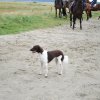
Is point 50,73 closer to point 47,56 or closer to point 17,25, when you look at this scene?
point 47,56

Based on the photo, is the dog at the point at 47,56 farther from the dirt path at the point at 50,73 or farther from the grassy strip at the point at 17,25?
the grassy strip at the point at 17,25

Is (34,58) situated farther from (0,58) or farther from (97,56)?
(97,56)

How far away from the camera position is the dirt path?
30.6 ft

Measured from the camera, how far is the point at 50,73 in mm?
11492

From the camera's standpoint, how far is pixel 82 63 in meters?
13.0

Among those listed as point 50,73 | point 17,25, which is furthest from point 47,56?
point 17,25

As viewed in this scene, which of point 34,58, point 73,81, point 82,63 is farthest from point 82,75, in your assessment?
point 34,58

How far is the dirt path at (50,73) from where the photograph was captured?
367 inches

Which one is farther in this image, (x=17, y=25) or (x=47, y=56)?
(x=17, y=25)

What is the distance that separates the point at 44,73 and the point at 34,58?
2.61m

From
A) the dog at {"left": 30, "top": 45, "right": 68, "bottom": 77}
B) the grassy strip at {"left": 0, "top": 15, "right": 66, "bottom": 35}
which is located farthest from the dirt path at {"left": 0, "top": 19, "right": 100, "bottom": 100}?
the grassy strip at {"left": 0, "top": 15, "right": 66, "bottom": 35}

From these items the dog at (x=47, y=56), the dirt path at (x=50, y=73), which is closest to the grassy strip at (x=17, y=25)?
the dirt path at (x=50, y=73)

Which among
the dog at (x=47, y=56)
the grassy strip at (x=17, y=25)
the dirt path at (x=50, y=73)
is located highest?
the dog at (x=47, y=56)

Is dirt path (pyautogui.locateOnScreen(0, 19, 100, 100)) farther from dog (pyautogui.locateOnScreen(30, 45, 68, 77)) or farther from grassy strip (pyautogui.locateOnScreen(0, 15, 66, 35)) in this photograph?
grassy strip (pyautogui.locateOnScreen(0, 15, 66, 35))
